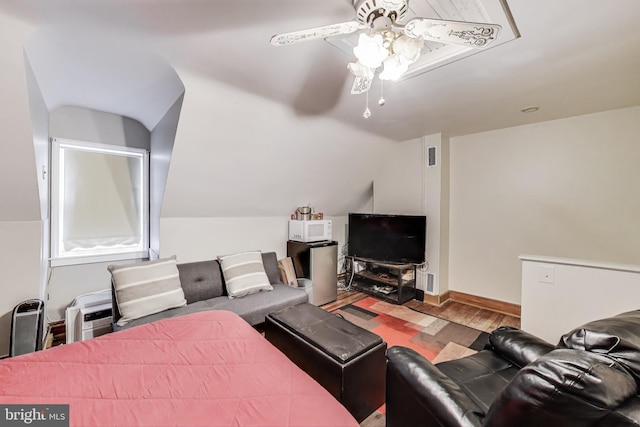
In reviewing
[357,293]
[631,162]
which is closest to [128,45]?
[357,293]

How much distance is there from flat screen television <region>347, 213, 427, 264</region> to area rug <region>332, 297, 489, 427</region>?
Answer: 2.37 feet

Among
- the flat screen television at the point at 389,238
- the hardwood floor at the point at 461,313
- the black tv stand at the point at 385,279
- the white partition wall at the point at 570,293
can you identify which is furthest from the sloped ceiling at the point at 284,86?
the hardwood floor at the point at 461,313

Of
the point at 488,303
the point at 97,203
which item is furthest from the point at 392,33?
the point at 488,303

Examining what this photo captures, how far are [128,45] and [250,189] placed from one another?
6.12 feet

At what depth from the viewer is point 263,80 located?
2.18 meters

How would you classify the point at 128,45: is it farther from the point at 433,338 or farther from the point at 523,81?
the point at 433,338

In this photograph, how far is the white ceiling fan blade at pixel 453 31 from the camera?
3.85 ft

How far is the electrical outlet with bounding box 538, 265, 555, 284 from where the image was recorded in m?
2.19

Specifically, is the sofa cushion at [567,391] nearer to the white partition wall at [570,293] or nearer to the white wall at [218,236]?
the white partition wall at [570,293]

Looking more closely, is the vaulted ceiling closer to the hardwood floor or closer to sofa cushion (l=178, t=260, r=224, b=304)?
sofa cushion (l=178, t=260, r=224, b=304)

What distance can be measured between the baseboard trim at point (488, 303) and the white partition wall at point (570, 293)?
1.25m

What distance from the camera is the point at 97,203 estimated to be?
3.10 metres

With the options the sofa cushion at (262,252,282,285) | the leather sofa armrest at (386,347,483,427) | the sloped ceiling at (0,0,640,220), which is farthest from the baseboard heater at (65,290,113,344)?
the leather sofa armrest at (386,347,483,427)

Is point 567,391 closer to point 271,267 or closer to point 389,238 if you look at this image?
Result: point 271,267
